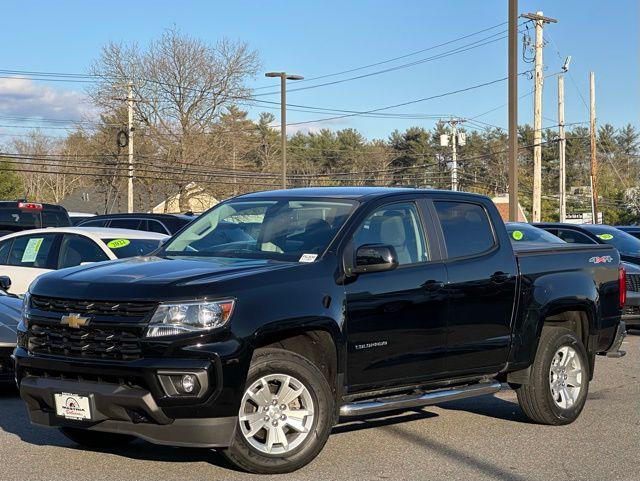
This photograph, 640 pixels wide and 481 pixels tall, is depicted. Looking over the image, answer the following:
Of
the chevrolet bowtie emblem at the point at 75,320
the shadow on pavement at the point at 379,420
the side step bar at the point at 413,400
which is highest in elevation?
the chevrolet bowtie emblem at the point at 75,320

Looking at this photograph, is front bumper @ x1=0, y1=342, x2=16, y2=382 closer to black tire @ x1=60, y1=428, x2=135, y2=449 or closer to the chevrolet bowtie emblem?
black tire @ x1=60, y1=428, x2=135, y2=449

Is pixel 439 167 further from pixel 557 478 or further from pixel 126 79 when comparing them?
pixel 557 478

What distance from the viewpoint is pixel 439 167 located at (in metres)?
82.5

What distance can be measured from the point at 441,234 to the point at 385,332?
1.14m

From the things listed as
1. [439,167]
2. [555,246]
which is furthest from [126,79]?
[555,246]

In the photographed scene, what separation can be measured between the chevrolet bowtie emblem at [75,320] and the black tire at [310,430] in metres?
1.05

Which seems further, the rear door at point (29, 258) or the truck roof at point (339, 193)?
the rear door at point (29, 258)

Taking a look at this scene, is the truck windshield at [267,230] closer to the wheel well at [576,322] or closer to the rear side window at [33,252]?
the wheel well at [576,322]

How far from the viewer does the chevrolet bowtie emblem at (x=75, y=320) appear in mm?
5711

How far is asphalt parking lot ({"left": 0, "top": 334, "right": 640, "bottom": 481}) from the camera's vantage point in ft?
20.0

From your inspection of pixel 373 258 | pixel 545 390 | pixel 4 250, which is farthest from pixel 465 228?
pixel 4 250

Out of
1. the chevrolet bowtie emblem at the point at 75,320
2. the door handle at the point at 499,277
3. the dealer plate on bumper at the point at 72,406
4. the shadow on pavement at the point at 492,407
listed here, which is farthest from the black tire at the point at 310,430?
the shadow on pavement at the point at 492,407

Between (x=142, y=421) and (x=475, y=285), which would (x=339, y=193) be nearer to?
(x=475, y=285)

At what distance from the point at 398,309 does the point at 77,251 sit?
649cm
